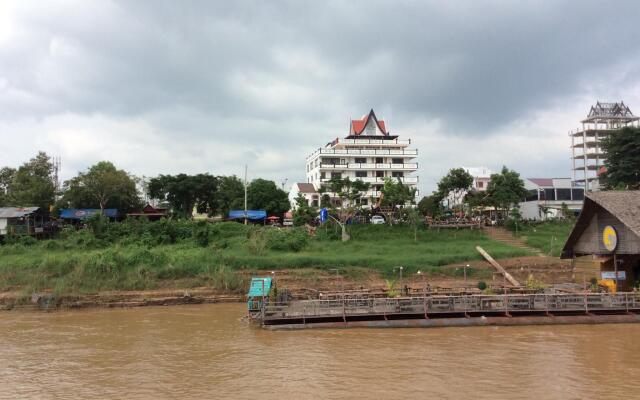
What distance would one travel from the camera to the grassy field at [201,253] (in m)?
31.7

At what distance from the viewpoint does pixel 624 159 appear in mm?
49469

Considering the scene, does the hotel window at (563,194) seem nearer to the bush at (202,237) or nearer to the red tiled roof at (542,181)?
the red tiled roof at (542,181)

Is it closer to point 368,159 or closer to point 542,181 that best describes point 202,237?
point 368,159

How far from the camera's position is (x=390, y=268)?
33.8m

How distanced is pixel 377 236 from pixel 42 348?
28775 mm

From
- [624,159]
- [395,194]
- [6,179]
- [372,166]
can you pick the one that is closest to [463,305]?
[395,194]

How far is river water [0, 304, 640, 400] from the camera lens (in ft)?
44.0

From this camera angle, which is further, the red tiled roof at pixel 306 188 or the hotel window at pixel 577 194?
the red tiled roof at pixel 306 188

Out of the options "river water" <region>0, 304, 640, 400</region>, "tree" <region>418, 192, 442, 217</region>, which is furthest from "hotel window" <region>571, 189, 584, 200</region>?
"river water" <region>0, 304, 640, 400</region>

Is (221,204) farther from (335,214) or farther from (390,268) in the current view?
(390,268)

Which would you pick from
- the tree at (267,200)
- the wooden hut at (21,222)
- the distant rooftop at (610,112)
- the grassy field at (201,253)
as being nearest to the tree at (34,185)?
the wooden hut at (21,222)

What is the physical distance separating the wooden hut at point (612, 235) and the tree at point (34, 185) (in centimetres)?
4785

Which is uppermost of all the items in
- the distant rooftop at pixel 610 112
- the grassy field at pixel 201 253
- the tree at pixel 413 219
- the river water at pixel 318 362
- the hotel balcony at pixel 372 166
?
the distant rooftop at pixel 610 112

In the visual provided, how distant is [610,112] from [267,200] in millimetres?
53799
